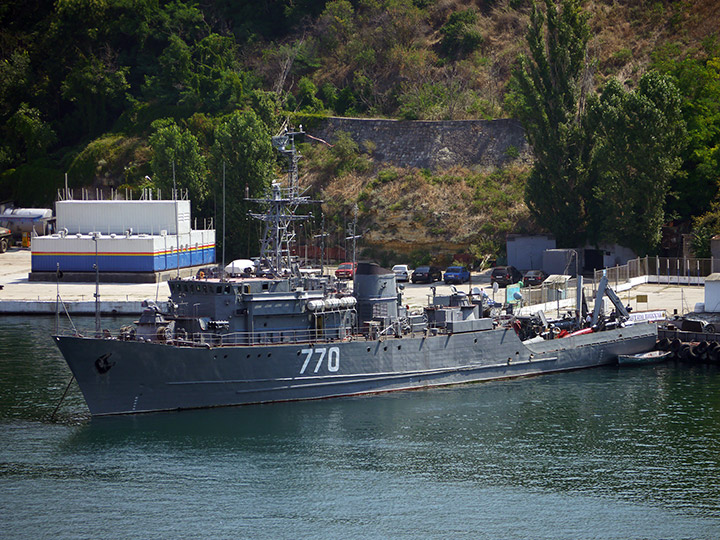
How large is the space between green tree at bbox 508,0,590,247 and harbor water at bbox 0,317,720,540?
77.1 feet

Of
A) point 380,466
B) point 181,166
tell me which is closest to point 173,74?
point 181,166

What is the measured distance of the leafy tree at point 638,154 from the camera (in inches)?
2218

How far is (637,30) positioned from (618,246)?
25.8 m

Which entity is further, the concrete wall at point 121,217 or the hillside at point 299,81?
the hillside at point 299,81

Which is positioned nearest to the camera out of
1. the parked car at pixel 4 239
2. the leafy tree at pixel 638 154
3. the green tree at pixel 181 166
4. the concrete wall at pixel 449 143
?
the leafy tree at pixel 638 154

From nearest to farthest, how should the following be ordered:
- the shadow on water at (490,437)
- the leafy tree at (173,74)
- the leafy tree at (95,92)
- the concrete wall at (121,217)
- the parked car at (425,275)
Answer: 1. the shadow on water at (490,437)
2. the parked car at (425,275)
3. the concrete wall at (121,217)
4. the leafy tree at (173,74)
5. the leafy tree at (95,92)

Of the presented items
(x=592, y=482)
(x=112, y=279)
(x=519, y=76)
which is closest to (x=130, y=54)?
(x=112, y=279)

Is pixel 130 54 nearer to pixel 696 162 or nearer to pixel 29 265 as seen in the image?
pixel 29 265

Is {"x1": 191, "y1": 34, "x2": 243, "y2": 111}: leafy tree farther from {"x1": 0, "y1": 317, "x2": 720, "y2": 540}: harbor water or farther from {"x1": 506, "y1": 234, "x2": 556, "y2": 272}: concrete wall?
{"x1": 0, "y1": 317, "x2": 720, "y2": 540}: harbor water

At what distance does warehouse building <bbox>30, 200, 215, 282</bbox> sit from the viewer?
61.9 meters

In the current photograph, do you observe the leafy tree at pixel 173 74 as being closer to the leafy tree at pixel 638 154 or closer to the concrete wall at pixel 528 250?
the concrete wall at pixel 528 250

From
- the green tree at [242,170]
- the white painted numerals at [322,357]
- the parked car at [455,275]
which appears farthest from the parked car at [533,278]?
the white painted numerals at [322,357]

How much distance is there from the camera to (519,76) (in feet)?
198

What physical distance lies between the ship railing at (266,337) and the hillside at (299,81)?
99.9 feet
